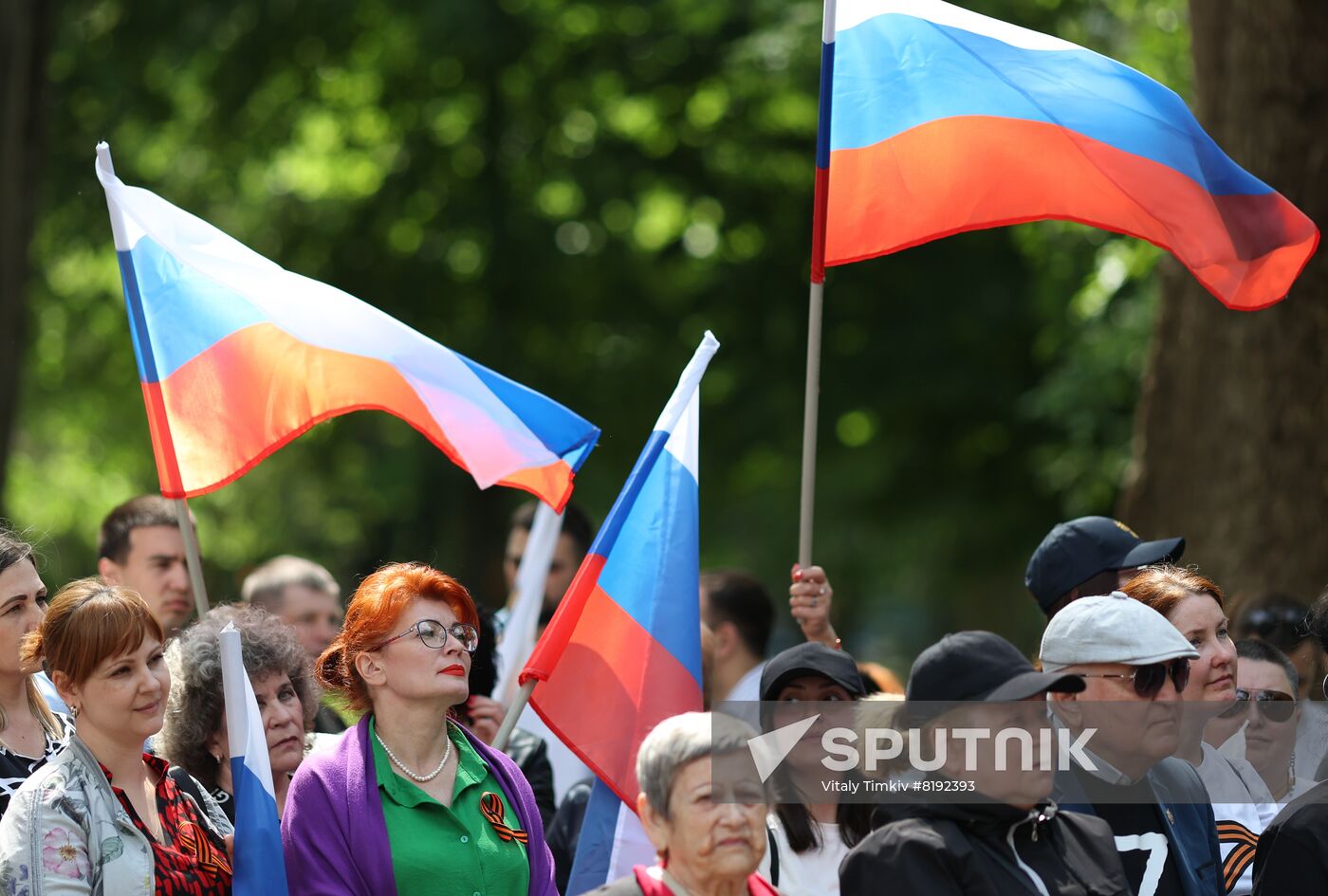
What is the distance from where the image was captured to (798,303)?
14227 mm

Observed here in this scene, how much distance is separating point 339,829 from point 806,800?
1219 mm

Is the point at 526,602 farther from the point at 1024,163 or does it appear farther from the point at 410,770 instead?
the point at 410,770

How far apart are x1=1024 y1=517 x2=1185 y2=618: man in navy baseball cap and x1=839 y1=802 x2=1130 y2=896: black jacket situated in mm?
1496

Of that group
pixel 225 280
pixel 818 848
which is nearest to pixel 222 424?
pixel 225 280

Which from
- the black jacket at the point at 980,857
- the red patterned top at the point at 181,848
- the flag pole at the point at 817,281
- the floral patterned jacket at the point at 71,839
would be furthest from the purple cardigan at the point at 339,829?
the flag pole at the point at 817,281

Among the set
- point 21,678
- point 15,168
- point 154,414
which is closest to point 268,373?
point 154,414

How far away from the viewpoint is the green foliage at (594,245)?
1376cm

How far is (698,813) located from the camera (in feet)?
11.5

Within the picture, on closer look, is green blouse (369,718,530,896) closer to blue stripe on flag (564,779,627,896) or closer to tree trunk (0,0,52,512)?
blue stripe on flag (564,779,627,896)

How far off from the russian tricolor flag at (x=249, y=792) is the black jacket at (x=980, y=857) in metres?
1.32

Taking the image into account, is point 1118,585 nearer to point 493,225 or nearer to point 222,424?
point 222,424

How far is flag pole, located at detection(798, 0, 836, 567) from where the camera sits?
528 centimetres

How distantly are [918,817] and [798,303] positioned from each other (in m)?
10.8

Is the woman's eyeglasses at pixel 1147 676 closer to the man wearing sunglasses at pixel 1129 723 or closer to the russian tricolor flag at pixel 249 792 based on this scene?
the man wearing sunglasses at pixel 1129 723
